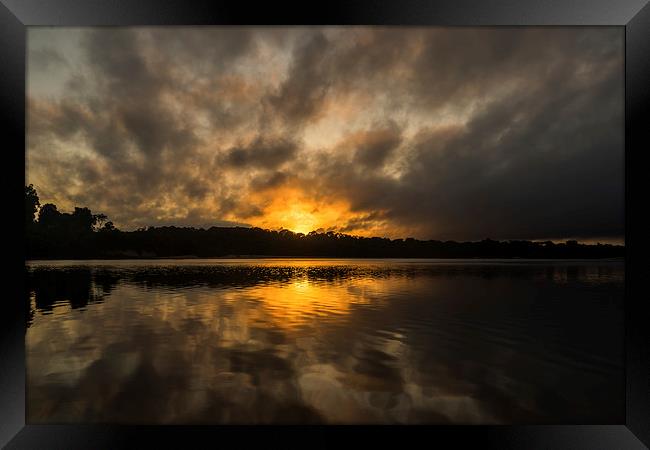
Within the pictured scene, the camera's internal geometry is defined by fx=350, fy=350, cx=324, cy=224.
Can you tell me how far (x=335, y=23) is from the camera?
3291 millimetres

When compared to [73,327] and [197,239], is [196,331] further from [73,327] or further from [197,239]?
[197,239]

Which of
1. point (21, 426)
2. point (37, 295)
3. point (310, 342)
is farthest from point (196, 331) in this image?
point (37, 295)

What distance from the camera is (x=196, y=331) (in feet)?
22.0

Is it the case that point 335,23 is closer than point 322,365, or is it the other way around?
point 335,23

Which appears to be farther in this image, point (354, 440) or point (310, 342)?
point (310, 342)

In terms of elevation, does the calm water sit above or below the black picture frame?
below

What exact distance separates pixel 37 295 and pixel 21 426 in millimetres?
11612

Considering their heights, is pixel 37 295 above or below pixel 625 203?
below

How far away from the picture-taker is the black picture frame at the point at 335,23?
9.43ft

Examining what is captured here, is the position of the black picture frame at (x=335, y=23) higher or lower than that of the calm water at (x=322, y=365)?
higher

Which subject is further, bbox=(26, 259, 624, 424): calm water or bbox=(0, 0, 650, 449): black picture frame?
bbox=(26, 259, 624, 424): calm water

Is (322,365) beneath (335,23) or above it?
beneath

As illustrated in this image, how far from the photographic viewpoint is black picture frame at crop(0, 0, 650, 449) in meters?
2.87

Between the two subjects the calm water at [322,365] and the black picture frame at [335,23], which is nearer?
the black picture frame at [335,23]
